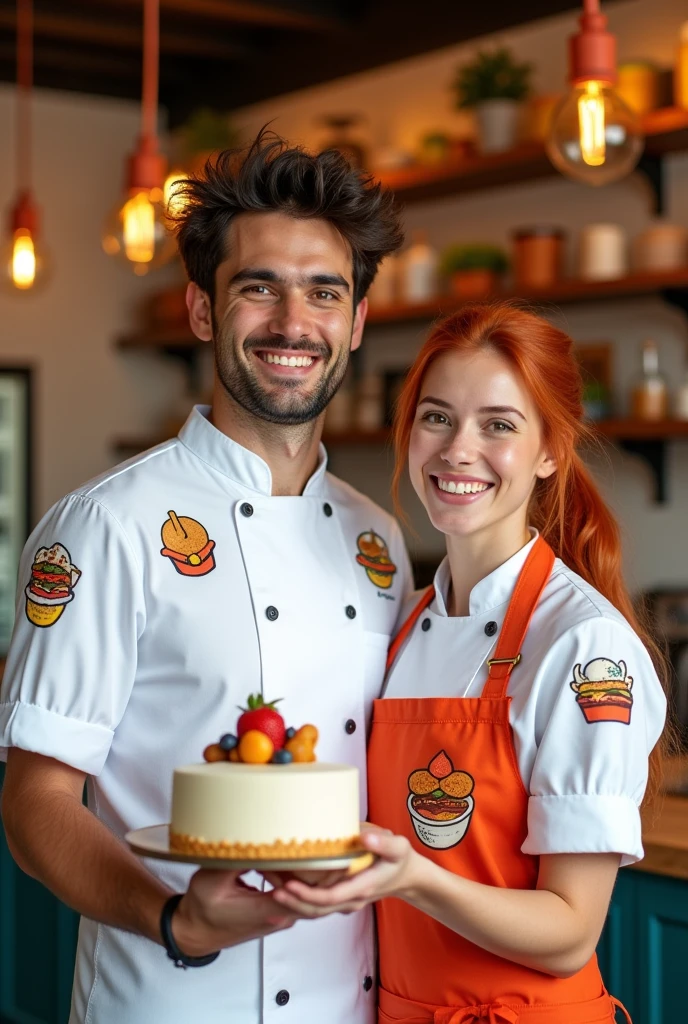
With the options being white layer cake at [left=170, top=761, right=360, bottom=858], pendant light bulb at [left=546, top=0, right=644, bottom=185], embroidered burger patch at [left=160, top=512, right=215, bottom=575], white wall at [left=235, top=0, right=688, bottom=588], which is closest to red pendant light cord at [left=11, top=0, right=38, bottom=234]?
white wall at [left=235, top=0, right=688, bottom=588]

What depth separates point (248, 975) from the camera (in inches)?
65.2

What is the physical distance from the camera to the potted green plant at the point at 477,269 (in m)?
4.29

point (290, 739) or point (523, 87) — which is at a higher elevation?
point (523, 87)

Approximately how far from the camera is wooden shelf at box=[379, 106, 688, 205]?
3619mm

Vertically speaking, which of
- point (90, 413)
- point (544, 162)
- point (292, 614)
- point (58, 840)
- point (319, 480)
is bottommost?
point (58, 840)

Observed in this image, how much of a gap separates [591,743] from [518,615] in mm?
233

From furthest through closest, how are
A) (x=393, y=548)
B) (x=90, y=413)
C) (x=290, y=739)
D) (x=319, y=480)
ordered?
1. (x=90, y=413)
2. (x=393, y=548)
3. (x=319, y=480)
4. (x=290, y=739)

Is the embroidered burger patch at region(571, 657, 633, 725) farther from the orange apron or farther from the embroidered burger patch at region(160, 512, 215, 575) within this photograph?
the embroidered burger patch at region(160, 512, 215, 575)

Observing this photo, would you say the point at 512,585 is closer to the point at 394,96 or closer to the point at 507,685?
the point at 507,685

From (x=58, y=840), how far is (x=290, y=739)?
0.37 meters

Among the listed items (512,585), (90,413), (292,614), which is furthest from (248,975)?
(90,413)

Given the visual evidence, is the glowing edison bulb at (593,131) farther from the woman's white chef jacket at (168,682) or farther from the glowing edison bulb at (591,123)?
the woman's white chef jacket at (168,682)

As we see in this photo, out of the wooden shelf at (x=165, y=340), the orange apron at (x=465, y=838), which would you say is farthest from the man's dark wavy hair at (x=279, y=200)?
the wooden shelf at (x=165, y=340)

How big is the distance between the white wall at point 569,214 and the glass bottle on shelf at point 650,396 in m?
0.11
